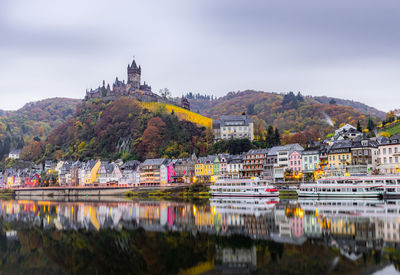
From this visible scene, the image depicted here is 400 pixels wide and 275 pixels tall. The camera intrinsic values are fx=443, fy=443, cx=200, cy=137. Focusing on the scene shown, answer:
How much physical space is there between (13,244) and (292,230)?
734 inches

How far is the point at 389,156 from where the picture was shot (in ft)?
239

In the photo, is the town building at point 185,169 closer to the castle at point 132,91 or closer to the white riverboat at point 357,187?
the white riverboat at point 357,187

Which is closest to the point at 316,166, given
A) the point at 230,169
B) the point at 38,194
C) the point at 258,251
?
the point at 230,169

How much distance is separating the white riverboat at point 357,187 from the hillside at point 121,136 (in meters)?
50.0

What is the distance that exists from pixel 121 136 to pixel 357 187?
88.2 meters

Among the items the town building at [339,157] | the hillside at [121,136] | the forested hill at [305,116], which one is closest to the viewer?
the town building at [339,157]

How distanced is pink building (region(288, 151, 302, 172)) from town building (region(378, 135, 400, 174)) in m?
15.8

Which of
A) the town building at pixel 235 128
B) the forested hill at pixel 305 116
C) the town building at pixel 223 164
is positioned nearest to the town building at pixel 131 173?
the town building at pixel 223 164

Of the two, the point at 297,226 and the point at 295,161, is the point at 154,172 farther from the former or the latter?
the point at 297,226

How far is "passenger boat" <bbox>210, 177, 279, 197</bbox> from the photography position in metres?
69.1

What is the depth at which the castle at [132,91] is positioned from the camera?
160 meters

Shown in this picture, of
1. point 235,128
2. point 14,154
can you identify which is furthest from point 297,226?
point 14,154

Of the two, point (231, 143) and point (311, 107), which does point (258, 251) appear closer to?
point (231, 143)

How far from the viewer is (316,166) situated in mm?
83438
